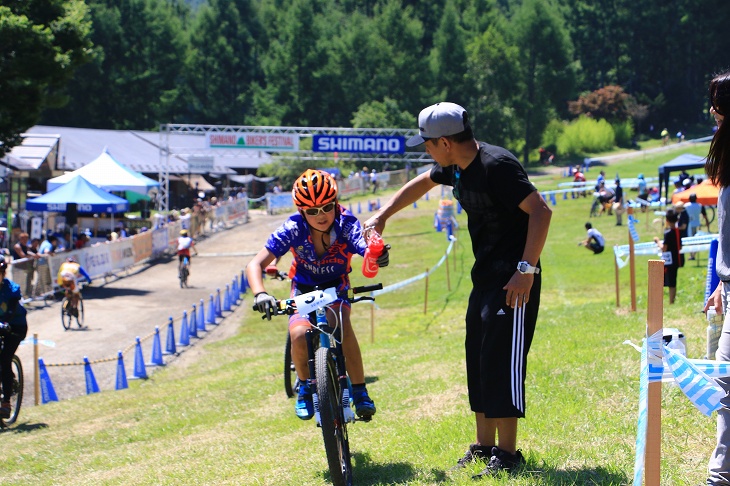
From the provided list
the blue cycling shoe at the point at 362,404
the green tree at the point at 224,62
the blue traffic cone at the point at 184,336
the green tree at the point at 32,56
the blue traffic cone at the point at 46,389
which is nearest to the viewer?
the blue cycling shoe at the point at 362,404

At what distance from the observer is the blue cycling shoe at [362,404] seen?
623 centimetres

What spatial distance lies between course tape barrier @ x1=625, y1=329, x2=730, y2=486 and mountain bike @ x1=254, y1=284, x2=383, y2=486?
214cm

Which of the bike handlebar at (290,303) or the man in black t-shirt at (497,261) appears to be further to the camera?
the bike handlebar at (290,303)

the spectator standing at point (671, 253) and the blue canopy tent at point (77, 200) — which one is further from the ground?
the blue canopy tent at point (77, 200)

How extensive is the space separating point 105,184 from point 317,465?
1135 inches

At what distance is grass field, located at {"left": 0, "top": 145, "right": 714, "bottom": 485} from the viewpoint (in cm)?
580

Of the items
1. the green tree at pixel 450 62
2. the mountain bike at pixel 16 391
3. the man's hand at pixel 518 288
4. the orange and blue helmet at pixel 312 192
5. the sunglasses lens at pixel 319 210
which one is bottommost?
the mountain bike at pixel 16 391

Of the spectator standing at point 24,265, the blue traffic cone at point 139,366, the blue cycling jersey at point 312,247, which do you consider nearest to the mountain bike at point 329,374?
the blue cycling jersey at point 312,247

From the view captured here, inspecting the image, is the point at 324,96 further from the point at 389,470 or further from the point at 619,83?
the point at 389,470

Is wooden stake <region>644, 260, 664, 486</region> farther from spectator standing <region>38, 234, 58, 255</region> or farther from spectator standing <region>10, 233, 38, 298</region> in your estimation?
spectator standing <region>38, 234, 58, 255</region>

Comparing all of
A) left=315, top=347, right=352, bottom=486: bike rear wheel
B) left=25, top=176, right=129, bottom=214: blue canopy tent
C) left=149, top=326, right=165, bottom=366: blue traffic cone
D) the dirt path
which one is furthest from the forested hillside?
left=315, top=347, right=352, bottom=486: bike rear wheel

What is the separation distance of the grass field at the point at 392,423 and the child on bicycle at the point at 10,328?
0.50m

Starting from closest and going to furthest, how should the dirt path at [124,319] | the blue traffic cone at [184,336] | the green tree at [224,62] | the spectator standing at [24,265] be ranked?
the dirt path at [124,319] → the blue traffic cone at [184,336] → the spectator standing at [24,265] → the green tree at [224,62]

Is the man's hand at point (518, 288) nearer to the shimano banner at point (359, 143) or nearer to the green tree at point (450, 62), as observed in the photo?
the shimano banner at point (359, 143)
